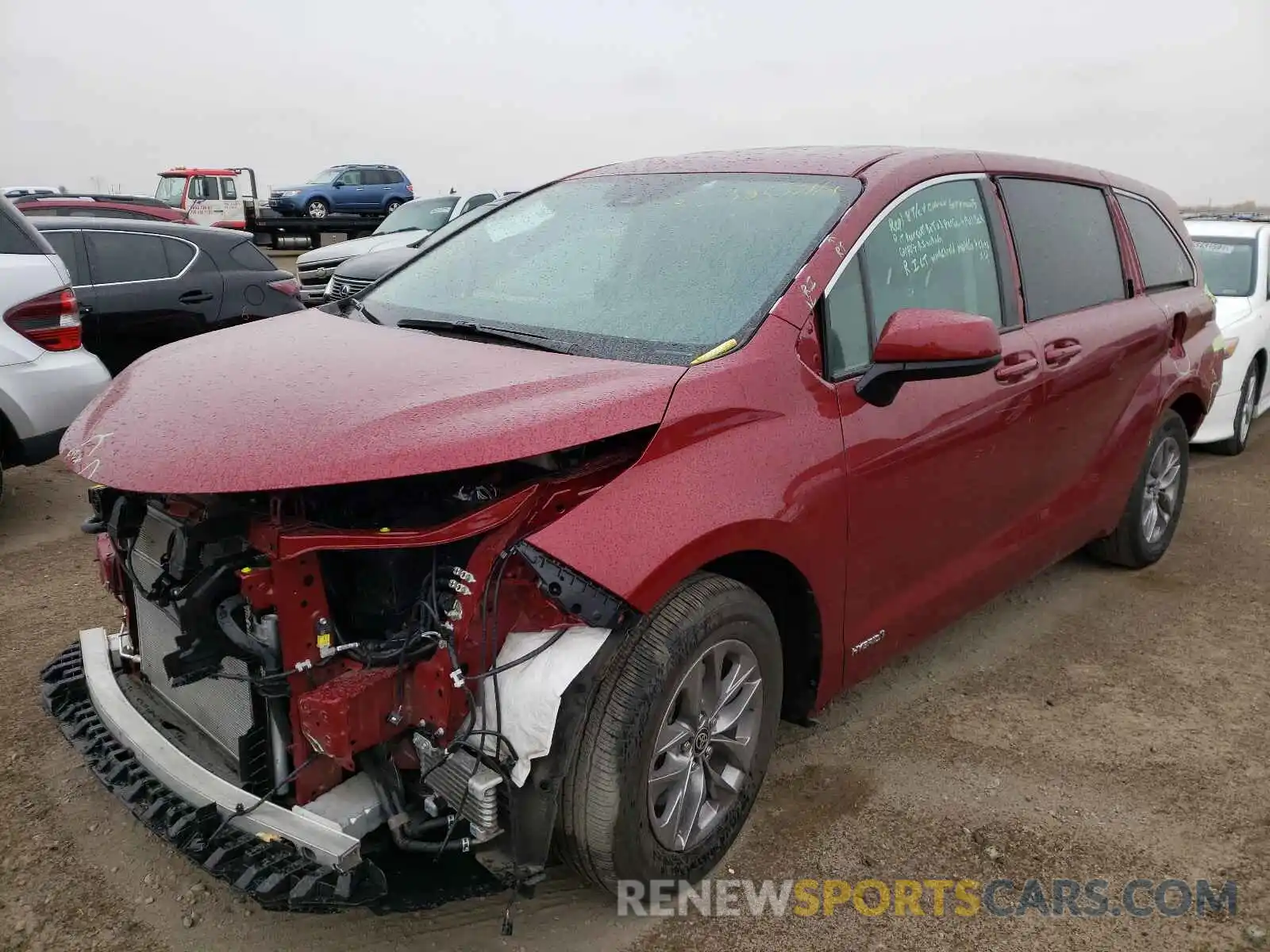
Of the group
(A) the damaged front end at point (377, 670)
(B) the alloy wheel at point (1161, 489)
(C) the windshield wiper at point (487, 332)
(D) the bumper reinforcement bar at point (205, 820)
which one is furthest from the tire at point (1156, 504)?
(D) the bumper reinforcement bar at point (205, 820)

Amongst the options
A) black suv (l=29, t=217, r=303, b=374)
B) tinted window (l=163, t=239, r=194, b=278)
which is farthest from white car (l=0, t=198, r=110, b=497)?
tinted window (l=163, t=239, r=194, b=278)

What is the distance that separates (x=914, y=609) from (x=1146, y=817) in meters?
0.88

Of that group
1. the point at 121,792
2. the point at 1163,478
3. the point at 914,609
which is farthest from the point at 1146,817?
the point at 121,792

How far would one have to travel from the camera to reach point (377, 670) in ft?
6.98

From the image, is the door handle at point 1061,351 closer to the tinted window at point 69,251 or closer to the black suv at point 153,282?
the black suv at point 153,282

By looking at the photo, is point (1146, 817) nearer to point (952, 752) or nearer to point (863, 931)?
point (952, 752)

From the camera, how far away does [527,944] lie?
2389 millimetres

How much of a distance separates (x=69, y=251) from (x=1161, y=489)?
21.7 ft

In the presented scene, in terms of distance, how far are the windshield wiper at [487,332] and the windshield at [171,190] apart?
74.3ft

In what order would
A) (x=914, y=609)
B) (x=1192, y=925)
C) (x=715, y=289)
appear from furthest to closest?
(x=914, y=609)
(x=715, y=289)
(x=1192, y=925)

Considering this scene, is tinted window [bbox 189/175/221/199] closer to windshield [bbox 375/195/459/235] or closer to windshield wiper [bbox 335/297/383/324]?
windshield [bbox 375/195/459/235]

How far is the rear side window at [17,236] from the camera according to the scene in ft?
15.9

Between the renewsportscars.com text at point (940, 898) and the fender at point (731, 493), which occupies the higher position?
the fender at point (731, 493)

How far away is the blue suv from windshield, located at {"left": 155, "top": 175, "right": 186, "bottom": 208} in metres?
2.82
